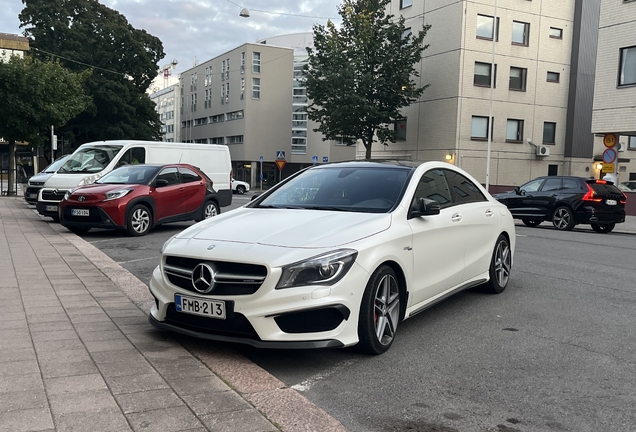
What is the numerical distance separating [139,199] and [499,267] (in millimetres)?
7604

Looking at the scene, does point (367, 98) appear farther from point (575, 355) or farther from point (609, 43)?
point (575, 355)

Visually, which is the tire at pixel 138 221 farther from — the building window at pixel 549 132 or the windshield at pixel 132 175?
the building window at pixel 549 132

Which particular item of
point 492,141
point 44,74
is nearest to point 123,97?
point 44,74

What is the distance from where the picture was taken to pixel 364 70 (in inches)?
1252

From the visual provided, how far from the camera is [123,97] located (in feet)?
156

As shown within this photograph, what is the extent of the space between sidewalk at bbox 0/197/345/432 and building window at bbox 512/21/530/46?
32.1 m

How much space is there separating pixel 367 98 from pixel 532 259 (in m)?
23.5

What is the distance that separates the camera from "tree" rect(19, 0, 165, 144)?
46.2 metres

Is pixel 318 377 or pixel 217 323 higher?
pixel 217 323

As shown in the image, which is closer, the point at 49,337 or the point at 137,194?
the point at 49,337

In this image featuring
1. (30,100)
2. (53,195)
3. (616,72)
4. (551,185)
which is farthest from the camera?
(30,100)

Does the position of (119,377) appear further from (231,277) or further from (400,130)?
(400,130)

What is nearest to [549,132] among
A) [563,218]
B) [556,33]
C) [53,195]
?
[556,33]

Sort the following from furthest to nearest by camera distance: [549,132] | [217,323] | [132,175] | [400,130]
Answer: [400,130] < [549,132] < [132,175] < [217,323]
